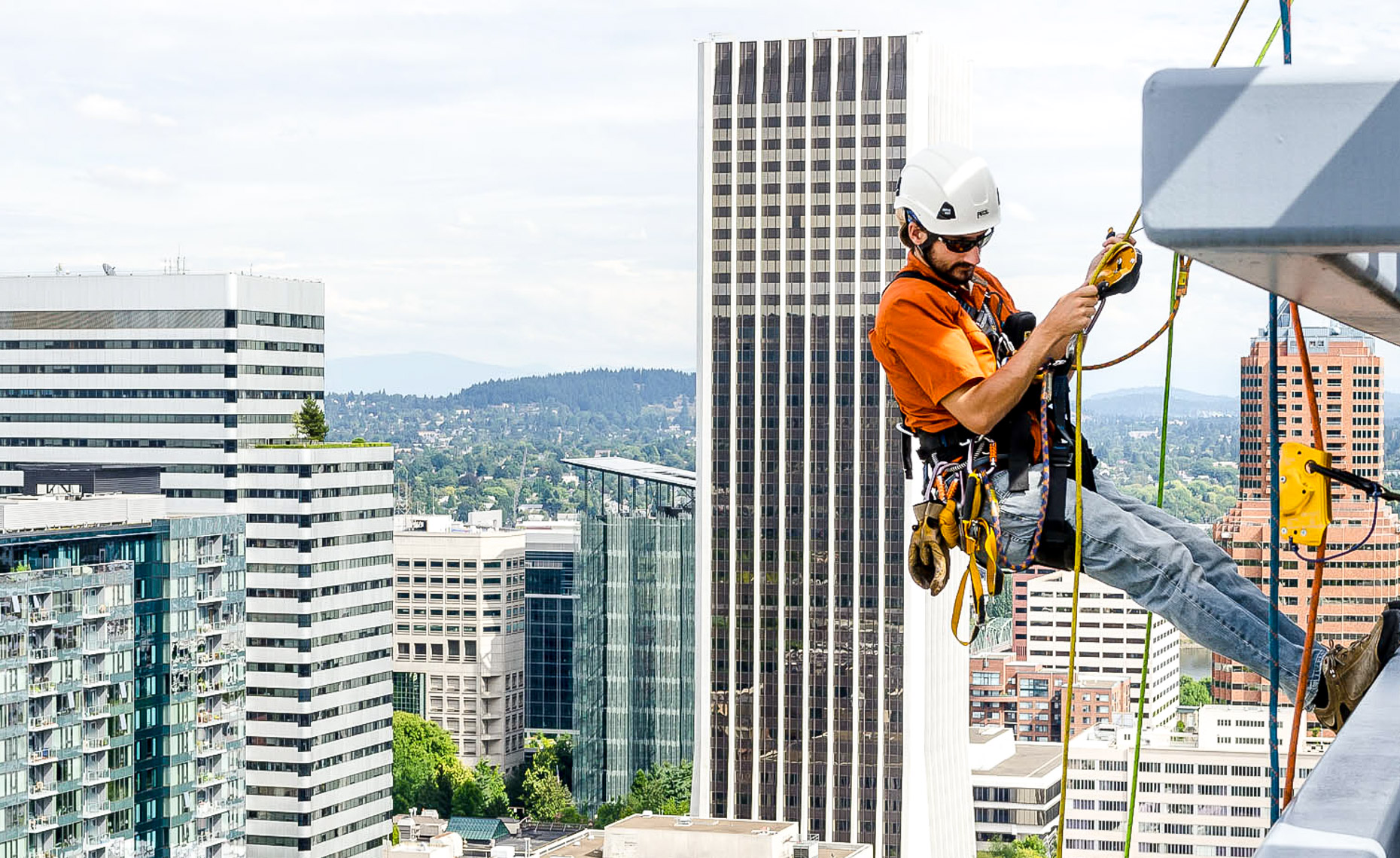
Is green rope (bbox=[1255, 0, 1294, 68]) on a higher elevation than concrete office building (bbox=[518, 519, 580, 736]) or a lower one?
higher

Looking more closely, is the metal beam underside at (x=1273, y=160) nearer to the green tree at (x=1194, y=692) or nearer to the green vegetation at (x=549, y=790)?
the green vegetation at (x=549, y=790)

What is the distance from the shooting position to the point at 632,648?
59844 millimetres

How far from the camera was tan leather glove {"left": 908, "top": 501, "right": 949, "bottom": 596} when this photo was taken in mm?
3863

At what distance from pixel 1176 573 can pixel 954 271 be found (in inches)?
30.6

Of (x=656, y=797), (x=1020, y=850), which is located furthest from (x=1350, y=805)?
(x=656, y=797)

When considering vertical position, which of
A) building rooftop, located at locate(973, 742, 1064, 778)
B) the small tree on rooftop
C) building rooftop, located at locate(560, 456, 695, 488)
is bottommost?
building rooftop, located at locate(973, 742, 1064, 778)

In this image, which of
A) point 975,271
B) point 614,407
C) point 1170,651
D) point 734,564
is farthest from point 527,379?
point 975,271

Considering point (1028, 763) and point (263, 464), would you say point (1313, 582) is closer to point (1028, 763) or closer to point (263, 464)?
point (263, 464)

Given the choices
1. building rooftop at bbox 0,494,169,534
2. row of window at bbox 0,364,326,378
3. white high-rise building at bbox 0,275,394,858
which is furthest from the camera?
row of window at bbox 0,364,326,378

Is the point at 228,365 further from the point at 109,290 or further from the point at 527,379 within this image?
the point at 527,379

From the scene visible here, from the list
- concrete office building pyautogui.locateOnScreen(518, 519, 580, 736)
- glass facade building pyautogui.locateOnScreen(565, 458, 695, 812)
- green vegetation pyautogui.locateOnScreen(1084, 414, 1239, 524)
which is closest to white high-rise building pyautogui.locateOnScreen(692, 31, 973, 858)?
green vegetation pyautogui.locateOnScreen(1084, 414, 1239, 524)

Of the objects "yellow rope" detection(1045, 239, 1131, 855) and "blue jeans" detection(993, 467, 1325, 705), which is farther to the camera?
"blue jeans" detection(993, 467, 1325, 705)

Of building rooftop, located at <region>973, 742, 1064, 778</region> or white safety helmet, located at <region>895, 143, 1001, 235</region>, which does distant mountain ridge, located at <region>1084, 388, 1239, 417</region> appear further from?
white safety helmet, located at <region>895, 143, 1001, 235</region>

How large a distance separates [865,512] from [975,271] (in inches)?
1771
